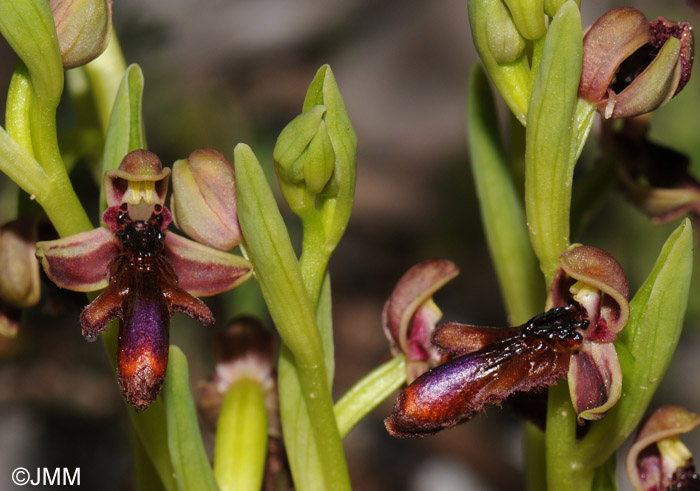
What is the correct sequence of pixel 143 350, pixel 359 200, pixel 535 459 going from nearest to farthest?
pixel 143 350 → pixel 535 459 → pixel 359 200

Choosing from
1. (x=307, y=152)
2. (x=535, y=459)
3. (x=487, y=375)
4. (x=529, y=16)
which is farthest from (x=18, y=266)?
(x=535, y=459)

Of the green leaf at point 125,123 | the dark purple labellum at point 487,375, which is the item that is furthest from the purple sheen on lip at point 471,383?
the green leaf at point 125,123

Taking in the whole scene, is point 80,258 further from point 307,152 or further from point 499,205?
point 499,205

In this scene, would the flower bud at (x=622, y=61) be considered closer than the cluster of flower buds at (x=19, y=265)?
Yes

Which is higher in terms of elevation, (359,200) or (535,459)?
(359,200)

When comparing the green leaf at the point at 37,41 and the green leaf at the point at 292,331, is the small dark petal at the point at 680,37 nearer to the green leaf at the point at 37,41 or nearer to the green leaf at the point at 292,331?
the green leaf at the point at 292,331

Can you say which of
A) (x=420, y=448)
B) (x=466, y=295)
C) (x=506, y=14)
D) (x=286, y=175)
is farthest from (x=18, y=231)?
(x=466, y=295)

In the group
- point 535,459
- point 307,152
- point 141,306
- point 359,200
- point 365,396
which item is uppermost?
point 359,200
